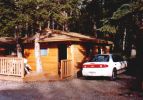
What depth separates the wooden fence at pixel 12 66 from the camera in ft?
61.2

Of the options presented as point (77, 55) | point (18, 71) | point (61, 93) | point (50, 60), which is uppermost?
point (77, 55)

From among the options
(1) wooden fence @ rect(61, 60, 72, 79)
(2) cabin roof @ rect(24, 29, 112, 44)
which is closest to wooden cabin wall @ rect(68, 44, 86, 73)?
(2) cabin roof @ rect(24, 29, 112, 44)

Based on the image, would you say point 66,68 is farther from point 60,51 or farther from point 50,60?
point 60,51

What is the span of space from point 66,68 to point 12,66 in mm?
3697

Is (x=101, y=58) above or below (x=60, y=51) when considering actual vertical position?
below

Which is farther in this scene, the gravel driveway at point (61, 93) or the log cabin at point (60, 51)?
the log cabin at point (60, 51)

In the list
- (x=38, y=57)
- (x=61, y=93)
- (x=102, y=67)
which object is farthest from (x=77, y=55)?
(x=61, y=93)

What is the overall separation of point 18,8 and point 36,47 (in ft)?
10.4

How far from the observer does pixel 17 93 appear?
14000 millimetres

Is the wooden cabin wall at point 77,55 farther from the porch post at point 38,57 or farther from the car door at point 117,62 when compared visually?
the car door at point 117,62

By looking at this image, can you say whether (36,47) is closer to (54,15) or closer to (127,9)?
(54,15)

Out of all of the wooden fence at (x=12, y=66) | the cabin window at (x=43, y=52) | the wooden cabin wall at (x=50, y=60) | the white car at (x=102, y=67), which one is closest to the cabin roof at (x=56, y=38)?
the wooden cabin wall at (x=50, y=60)

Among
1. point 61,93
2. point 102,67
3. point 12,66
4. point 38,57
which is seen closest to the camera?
point 61,93

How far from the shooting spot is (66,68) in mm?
19969
